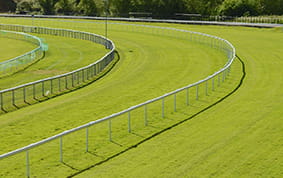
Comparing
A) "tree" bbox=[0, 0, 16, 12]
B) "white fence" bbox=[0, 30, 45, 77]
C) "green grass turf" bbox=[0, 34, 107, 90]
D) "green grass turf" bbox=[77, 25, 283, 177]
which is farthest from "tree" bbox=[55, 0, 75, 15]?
"green grass turf" bbox=[77, 25, 283, 177]

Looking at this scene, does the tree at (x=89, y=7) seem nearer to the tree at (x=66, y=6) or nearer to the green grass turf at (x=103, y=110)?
the tree at (x=66, y=6)

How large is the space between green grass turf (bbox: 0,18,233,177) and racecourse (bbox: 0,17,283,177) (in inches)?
1.4

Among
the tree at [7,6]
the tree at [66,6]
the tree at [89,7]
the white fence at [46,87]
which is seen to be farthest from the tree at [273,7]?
the tree at [7,6]

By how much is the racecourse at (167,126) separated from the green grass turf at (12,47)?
1568cm

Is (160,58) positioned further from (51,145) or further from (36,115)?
(51,145)

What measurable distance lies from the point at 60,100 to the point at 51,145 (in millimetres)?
8394

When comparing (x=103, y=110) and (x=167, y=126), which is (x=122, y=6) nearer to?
(x=103, y=110)

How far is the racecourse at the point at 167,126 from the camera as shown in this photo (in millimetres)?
13938

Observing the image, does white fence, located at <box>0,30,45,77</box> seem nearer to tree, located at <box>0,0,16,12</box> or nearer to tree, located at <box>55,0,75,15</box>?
tree, located at <box>55,0,75,15</box>

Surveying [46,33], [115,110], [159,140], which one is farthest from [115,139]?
[46,33]

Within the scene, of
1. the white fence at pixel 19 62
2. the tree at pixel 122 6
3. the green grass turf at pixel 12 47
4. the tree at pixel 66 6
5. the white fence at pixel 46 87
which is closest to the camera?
the white fence at pixel 46 87

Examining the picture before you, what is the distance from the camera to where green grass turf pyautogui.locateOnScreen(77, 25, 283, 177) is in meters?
13.6

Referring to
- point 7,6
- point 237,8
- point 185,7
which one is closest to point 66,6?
point 185,7

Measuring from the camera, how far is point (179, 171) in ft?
44.3
